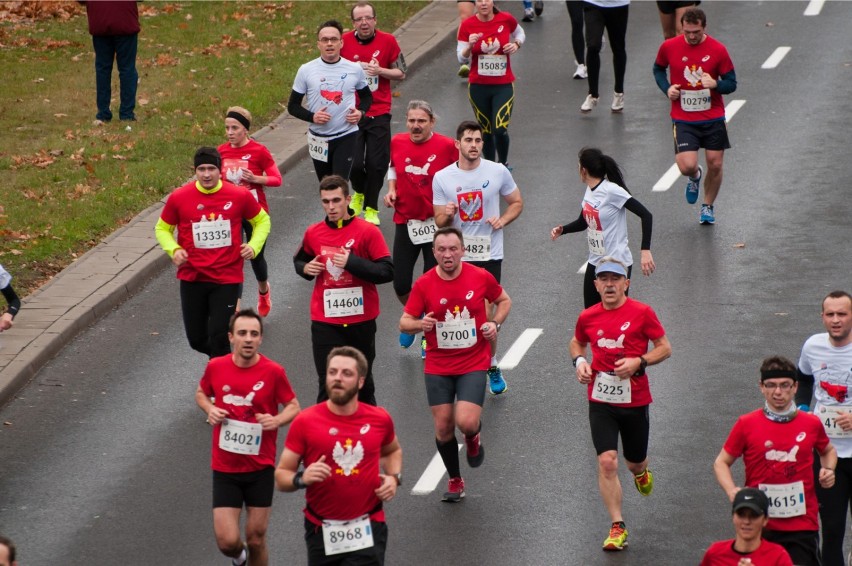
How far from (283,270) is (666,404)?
502cm

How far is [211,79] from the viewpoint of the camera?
2250 cm

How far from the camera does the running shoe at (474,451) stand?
36.2 ft

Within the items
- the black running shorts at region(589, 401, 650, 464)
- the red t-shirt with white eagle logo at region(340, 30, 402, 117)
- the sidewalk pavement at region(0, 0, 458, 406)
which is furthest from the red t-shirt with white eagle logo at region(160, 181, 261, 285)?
the red t-shirt with white eagle logo at region(340, 30, 402, 117)

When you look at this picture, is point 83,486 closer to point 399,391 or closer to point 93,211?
point 399,391

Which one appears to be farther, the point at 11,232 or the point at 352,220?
the point at 11,232

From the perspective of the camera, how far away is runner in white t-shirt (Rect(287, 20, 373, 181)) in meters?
16.0

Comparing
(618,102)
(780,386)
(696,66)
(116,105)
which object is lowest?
(116,105)

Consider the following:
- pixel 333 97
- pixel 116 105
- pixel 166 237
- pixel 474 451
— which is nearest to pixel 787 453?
pixel 474 451

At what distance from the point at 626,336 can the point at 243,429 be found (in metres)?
2.61

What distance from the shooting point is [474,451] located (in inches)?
437

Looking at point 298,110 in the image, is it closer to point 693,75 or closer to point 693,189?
point 693,75

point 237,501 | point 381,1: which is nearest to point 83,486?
point 237,501

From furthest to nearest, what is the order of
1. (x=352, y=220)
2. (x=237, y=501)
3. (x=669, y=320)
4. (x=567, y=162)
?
(x=567, y=162)
(x=669, y=320)
(x=352, y=220)
(x=237, y=501)

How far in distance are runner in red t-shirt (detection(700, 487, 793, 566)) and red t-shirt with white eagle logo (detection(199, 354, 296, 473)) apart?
113 inches
